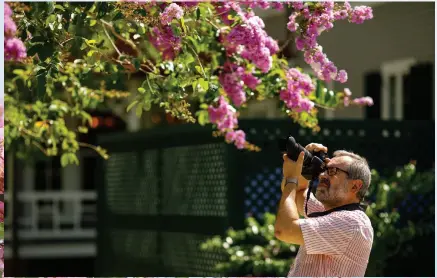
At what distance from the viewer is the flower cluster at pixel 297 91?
6.01m

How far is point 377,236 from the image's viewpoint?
27.6ft

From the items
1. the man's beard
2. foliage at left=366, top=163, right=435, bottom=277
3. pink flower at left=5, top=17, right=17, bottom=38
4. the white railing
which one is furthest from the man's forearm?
the white railing

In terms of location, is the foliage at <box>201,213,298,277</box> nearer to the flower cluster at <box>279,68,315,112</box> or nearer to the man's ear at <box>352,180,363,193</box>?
the flower cluster at <box>279,68,315,112</box>

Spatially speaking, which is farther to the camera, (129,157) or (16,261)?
(16,261)

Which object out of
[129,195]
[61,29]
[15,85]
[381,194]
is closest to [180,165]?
[129,195]

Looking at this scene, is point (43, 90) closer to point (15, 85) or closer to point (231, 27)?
point (231, 27)

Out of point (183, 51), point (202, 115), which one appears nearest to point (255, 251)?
point (202, 115)

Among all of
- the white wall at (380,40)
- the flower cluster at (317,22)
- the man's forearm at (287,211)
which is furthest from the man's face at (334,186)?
the white wall at (380,40)

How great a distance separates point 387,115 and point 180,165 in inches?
127

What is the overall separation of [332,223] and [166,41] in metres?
1.79

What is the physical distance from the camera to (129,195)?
11586 mm

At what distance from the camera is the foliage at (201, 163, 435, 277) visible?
822 centimetres

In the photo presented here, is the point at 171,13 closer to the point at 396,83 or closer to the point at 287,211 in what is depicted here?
the point at 287,211

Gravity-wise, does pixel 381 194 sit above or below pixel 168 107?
below
